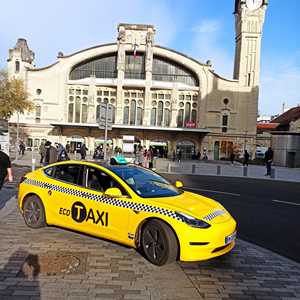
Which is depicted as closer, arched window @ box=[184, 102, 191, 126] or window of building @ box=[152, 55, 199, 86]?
arched window @ box=[184, 102, 191, 126]

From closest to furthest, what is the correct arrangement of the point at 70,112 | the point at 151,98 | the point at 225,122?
the point at 151,98, the point at 225,122, the point at 70,112

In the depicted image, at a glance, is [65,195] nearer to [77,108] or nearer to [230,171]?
[230,171]

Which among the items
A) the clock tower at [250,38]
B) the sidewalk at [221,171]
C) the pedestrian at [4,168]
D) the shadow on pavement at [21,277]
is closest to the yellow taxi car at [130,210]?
the pedestrian at [4,168]

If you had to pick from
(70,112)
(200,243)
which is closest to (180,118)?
(70,112)

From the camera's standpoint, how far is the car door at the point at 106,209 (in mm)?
5148

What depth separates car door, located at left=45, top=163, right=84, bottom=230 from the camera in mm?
5766

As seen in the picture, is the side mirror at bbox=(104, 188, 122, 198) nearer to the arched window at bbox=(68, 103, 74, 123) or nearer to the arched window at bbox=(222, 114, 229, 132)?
the arched window at bbox=(222, 114, 229, 132)

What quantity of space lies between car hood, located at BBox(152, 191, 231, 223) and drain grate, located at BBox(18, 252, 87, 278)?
1424 millimetres

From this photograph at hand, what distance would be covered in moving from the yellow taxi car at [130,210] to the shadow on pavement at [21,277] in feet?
3.69

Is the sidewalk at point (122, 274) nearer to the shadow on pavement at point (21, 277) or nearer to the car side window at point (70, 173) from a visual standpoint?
the shadow on pavement at point (21, 277)

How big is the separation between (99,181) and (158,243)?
1578 millimetres

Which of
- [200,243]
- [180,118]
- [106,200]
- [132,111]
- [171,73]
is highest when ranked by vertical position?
[171,73]

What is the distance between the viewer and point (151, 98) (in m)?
55.6

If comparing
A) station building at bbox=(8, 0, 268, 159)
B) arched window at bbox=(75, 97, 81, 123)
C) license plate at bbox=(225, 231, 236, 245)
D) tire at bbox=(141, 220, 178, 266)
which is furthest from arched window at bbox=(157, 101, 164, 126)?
tire at bbox=(141, 220, 178, 266)
